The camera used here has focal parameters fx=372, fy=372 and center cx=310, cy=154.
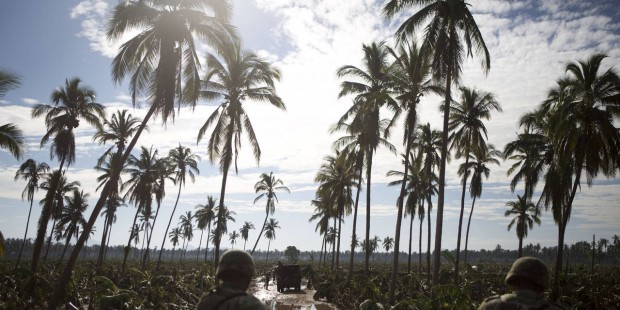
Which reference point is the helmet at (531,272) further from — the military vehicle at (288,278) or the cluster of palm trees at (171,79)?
the military vehicle at (288,278)

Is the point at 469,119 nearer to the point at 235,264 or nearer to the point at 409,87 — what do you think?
the point at 409,87

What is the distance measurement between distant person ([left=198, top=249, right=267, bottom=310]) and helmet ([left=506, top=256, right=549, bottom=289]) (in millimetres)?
2059

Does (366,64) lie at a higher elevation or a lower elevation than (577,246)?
higher

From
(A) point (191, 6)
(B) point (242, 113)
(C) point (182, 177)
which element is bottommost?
(C) point (182, 177)

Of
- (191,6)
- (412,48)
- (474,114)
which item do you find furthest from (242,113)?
(474,114)

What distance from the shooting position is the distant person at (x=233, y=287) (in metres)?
2.60

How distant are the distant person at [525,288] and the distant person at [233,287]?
185 centimetres

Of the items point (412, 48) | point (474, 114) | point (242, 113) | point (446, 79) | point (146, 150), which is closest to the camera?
point (446, 79)

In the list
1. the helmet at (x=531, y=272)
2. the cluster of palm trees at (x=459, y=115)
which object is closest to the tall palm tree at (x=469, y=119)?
the cluster of palm trees at (x=459, y=115)

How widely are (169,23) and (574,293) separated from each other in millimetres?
18846

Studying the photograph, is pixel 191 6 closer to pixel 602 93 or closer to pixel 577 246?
pixel 602 93

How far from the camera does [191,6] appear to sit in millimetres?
13016

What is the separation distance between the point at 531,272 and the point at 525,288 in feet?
0.46

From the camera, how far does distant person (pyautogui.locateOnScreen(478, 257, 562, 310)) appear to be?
9.43 ft
